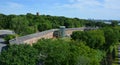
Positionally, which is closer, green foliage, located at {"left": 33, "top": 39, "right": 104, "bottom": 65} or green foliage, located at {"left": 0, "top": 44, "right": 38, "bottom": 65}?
green foliage, located at {"left": 0, "top": 44, "right": 38, "bottom": 65}

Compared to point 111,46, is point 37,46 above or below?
above

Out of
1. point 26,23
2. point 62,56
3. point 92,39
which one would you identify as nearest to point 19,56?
point 62,56

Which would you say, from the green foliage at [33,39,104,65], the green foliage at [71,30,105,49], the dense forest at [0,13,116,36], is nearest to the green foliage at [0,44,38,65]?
the green foliage at [33,39,104,65]

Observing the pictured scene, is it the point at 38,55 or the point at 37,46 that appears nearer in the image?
the point at 38,55

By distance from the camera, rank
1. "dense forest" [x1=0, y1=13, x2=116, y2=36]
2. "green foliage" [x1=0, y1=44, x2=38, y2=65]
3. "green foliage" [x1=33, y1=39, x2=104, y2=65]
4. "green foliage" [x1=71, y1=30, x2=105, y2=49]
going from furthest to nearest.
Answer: "dense forest" [x1=0, y1=13, x2=116, y2=36] < "green foliage" [x1=71, y1=30, x2=105, y2=49] < "green foliage" [x1=33, y1=39, x2=104, y2=65] < "green foliage" [x1=0, y1=44, x2=38, y2=65]

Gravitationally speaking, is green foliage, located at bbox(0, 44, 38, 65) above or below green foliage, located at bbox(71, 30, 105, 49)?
above

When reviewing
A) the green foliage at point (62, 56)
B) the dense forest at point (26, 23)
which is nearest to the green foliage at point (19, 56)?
the green foliage at point (62, 56)

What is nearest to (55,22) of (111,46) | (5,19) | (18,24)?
(5,19)

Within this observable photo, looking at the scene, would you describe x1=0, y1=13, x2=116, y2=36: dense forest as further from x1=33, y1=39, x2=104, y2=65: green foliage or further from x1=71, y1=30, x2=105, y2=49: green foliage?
x1=33, y1=39, x2=104, y2=65: green foliage

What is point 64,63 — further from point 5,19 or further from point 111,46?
point 5,19

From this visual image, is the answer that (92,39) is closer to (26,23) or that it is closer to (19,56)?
(26,23)
